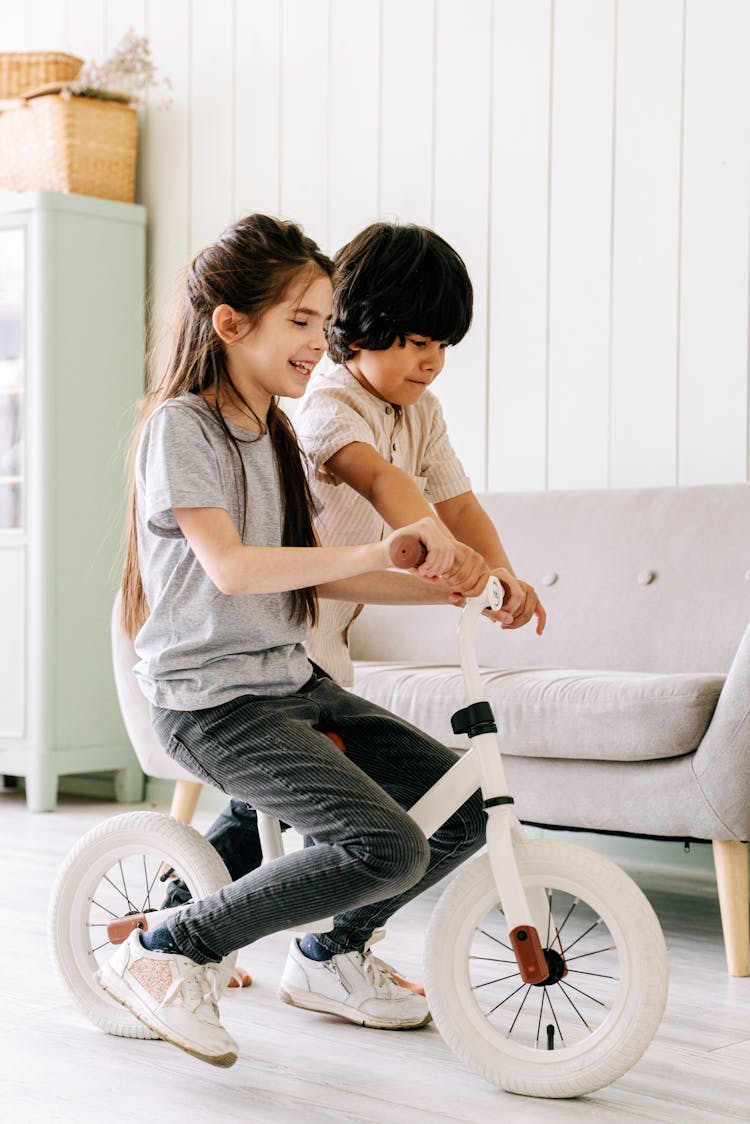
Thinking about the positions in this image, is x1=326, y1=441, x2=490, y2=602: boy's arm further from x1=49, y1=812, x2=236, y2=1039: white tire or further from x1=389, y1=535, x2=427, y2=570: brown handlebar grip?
x1=49, y1=812, x2=236, y2=1039: white tire

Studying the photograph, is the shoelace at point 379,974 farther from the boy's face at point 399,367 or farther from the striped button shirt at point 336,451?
the boy's face at point 399,367

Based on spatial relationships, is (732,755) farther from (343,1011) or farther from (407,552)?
(407,552)

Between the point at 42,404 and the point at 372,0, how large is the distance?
137 cm

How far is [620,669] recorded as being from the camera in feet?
9.46

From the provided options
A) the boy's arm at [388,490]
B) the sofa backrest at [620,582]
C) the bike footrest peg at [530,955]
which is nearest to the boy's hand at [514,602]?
the boy's arm at [388,490]

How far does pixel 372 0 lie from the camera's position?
12.3ft

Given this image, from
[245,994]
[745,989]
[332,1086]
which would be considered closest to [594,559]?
[745,989]

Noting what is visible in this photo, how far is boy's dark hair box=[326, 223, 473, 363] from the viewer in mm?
1837

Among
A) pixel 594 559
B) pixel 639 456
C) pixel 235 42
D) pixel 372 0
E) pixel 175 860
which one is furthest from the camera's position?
pixel 235 42

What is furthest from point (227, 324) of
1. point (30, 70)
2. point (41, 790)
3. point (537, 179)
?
point (30, 70)

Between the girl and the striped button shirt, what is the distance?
67mm

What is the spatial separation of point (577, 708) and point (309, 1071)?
0.87 meters

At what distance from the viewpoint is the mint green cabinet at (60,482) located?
3.87 m

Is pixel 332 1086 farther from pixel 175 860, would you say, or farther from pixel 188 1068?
pixel 175 860
